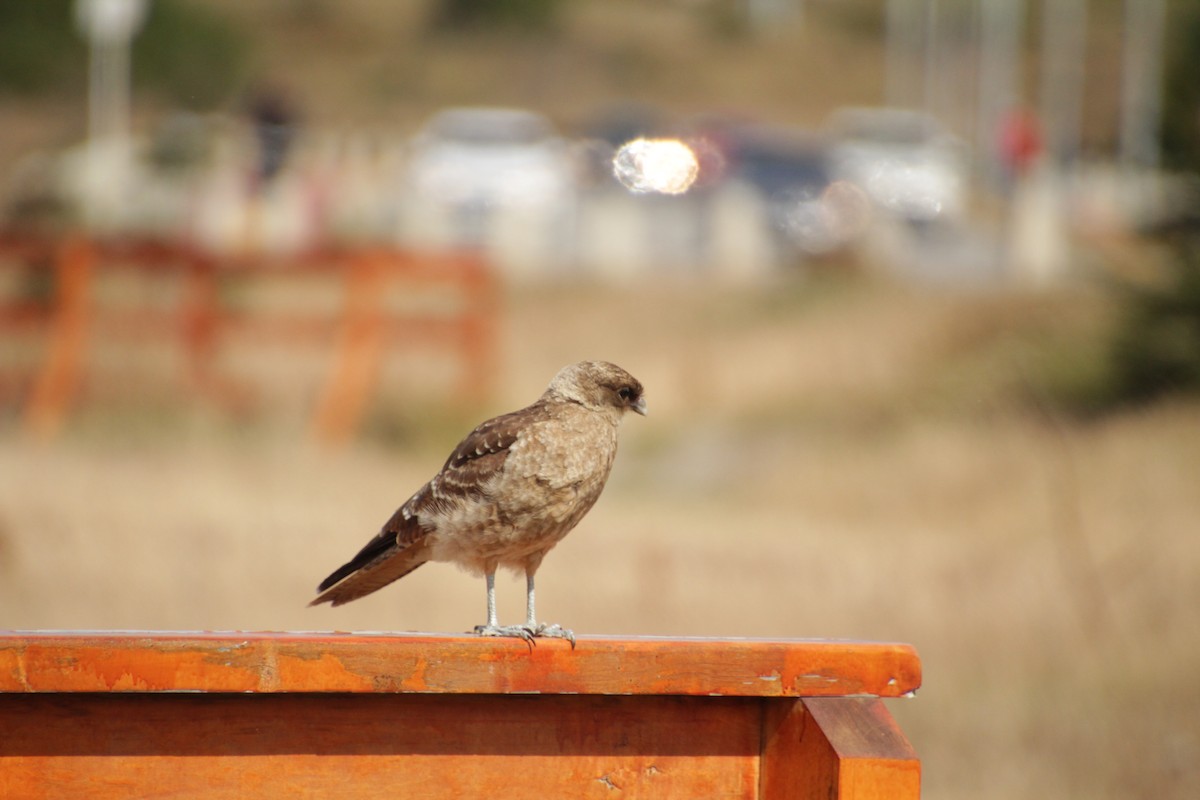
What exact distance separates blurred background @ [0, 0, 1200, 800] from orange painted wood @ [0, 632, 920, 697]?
3.14m

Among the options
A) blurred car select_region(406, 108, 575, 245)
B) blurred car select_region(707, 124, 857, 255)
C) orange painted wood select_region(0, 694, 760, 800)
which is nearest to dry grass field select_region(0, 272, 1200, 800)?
orange painted wood select_region(0, 694, 760, 800)

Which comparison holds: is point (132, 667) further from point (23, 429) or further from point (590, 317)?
point (590, 317)

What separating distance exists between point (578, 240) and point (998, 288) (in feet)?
26.6

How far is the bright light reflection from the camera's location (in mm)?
5465

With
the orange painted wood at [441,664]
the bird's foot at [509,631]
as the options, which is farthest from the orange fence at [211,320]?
the orange painted wood at [441,664]

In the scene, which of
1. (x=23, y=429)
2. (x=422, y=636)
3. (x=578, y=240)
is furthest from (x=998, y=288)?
(x=422, y=636)

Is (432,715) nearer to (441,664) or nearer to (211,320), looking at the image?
(441,664)

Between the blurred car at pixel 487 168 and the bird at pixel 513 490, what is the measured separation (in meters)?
23.7

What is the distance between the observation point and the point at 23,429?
47.1 feet

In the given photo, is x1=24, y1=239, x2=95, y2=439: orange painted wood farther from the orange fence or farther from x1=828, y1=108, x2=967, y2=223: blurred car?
x1=828, y1=108, x2=967, y2=223: blurred car

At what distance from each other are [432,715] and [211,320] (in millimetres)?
13205

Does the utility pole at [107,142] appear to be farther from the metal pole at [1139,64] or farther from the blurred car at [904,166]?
the metal pole at [1139,64]

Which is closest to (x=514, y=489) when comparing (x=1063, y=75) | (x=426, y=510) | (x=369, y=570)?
(x=426, y=510)

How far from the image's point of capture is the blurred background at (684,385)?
8.95 meters
